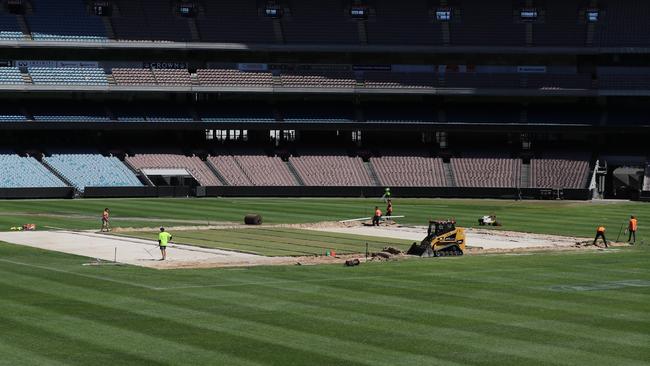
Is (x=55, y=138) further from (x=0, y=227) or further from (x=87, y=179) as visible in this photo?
(x=0, y=227)

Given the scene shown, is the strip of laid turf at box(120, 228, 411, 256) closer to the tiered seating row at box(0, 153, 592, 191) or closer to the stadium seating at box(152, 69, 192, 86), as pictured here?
the tiered seating row at box(0, 153, 592, 191)

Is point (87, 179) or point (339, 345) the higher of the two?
point (87, 179)

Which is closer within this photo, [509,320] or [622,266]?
[509,320]

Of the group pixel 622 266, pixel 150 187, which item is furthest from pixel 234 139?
pixel 622 266

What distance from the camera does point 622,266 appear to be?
44.3 meters

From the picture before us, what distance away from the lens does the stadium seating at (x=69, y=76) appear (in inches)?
3939

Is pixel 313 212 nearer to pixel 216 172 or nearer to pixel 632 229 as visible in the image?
pixel 216 172

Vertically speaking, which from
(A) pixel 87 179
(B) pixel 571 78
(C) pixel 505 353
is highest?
(B) pixel 571 78

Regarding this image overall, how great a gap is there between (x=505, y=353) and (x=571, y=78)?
82.0 metres

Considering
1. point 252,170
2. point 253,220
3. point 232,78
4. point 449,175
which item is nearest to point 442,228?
point 253,220

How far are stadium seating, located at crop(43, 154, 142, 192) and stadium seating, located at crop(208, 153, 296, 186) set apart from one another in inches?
348

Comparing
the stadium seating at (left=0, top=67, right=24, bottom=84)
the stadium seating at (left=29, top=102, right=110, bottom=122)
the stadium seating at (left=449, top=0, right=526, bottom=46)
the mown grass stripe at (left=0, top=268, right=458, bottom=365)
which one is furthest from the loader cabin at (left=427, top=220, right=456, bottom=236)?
the stadium seating at (left=0, top=67, right=24, bottom=84)

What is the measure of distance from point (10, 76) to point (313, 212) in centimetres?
3767

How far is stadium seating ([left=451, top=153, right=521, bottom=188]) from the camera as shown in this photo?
98750 millimetres
